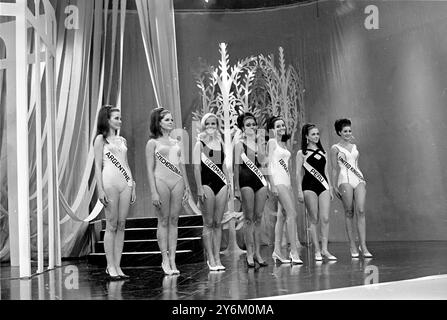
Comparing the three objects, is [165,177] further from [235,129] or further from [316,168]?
[235,129]

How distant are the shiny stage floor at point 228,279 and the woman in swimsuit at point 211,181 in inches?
11.7

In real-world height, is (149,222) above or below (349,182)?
below

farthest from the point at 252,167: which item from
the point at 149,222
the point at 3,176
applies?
the point at 3,176

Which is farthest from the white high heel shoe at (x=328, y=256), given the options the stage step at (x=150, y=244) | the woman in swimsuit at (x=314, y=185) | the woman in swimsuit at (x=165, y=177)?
the woman in swimsuit at (x=165, y=177)

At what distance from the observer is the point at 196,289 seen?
12.3ft

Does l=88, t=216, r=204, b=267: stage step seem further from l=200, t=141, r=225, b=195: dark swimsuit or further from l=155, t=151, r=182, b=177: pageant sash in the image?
l=155, t=151, r=182, b=177: pageant sash

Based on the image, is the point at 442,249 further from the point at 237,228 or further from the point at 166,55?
the point at 166,55

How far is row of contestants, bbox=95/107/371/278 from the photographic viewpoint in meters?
4.39

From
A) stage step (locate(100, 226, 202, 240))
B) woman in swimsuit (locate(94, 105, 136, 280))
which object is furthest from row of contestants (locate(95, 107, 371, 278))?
stage step (locate(100, 226, 202, 240))

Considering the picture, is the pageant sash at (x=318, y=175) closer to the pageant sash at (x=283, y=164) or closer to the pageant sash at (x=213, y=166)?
the pageant sash at (x=283, y=164)

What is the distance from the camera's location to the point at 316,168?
536 cm

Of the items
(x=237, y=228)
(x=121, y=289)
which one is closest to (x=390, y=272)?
(x=121, y=289)

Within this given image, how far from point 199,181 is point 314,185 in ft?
3.88
